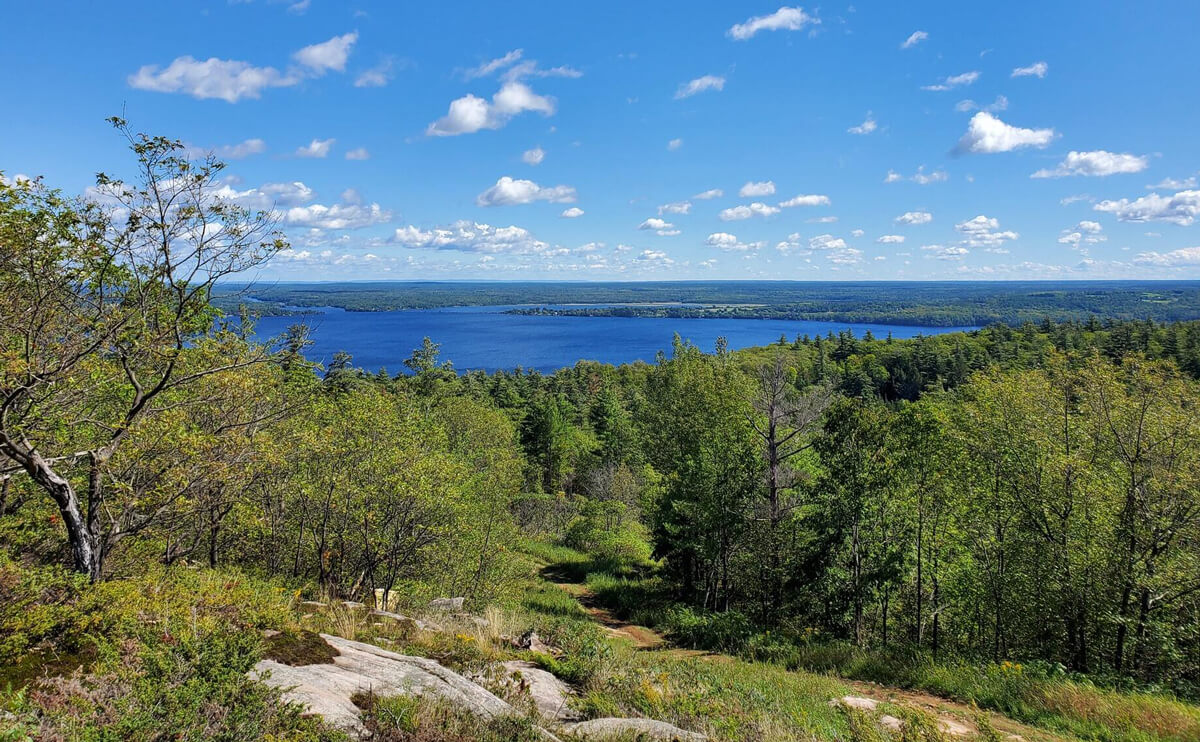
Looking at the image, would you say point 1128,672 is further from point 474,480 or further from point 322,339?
point 322,339

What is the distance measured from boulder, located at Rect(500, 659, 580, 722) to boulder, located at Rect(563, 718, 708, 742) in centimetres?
41

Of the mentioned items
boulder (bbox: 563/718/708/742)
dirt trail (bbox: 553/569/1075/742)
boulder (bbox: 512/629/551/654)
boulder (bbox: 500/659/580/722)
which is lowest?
dirt trail (bbox: 553/569/1075/742)

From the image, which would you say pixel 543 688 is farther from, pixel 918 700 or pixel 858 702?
pixel 918 700

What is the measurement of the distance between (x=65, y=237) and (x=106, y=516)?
622cm

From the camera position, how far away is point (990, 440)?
16.5 metres

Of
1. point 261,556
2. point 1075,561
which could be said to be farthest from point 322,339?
point 1075,561

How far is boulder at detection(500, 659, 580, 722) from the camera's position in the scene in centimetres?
704

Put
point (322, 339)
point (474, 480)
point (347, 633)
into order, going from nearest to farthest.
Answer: point (347, 633)
point (474, 480)
point (322, 339)

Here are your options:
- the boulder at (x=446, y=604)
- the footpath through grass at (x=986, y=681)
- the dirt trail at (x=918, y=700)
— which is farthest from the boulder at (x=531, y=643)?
the footpath through grass at (x=986, y=681)

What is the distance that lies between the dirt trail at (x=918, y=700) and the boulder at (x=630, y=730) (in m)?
4.64

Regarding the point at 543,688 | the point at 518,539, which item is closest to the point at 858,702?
the point at 543,688

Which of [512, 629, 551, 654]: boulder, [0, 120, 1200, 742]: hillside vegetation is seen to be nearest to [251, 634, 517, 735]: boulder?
[0, 120, 1200, 742]: hillside vegetation

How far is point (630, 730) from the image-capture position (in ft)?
20.8

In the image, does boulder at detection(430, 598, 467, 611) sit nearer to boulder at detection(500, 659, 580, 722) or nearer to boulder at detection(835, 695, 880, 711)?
boulder at detection(500, 659, 580, 722)
